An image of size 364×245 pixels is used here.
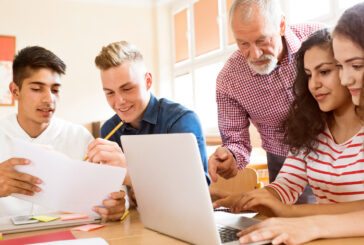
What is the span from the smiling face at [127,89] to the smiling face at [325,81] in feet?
2.15

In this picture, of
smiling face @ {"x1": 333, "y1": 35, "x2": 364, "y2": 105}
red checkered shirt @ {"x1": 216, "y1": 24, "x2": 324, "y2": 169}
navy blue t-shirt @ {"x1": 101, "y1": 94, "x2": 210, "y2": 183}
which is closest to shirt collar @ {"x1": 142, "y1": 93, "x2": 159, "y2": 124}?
navy blue t-shirt @ {"x1": 101, "y1": 94, "x2": 210, "y2": 183}

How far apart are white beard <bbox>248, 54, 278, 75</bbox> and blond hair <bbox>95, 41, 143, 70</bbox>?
0.50m

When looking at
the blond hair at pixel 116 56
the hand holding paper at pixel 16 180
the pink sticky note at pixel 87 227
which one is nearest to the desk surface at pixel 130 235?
the pink sticky note at pixel 87 227

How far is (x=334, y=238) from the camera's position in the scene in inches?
32.6

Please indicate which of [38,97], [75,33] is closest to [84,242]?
[38,97]

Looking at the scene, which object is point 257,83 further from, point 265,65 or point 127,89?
point 127,89

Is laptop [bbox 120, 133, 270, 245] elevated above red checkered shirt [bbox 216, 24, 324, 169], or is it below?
below

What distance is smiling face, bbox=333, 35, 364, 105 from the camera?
3.46 ft

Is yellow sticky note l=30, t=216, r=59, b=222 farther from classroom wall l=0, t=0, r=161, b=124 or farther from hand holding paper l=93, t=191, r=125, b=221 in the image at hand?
classroom wall l=0, t=0, r=161, b=124

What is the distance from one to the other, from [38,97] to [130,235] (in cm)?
96

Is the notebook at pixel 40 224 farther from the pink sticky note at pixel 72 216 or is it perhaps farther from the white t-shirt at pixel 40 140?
the white t-shirt at pixel 40 140

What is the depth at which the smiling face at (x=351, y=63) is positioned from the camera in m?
1.05

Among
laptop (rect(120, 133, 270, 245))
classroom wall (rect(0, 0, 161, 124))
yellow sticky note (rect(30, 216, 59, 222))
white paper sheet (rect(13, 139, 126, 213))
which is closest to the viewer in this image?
laptop (rect(120, 133, 270, 245))

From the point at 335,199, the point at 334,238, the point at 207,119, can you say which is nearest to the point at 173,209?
the point at 334,238
